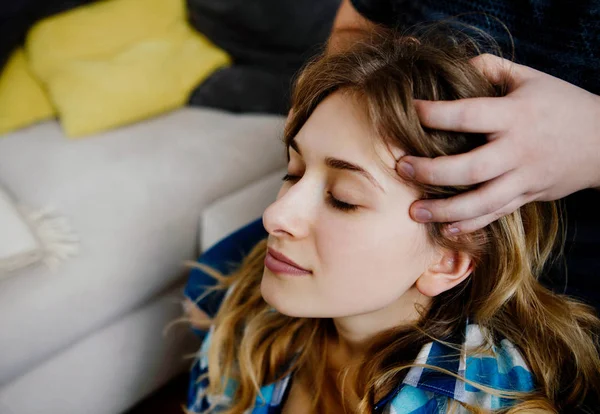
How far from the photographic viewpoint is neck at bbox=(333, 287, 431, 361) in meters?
0.83

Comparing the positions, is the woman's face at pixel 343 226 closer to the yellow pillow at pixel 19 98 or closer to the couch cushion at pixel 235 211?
the couch cushion at pixel 235 211

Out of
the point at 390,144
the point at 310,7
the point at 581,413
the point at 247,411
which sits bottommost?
the point at 247,411

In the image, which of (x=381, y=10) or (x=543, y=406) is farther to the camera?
(x=381, y=10)

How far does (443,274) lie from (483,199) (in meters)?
0.19

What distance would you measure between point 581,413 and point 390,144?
479mm

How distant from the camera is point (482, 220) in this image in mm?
658

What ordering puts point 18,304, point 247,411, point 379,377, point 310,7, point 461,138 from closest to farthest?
point 461,138 → point 379,377 → point 247,411 → point 18,304 → point 310,7

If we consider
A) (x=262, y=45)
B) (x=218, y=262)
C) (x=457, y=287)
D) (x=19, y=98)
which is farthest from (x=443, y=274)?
(x=19, y=98)

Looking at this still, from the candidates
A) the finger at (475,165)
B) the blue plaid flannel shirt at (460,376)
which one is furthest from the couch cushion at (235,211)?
the finger at (475,165)

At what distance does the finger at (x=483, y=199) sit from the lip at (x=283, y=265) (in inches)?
8.2

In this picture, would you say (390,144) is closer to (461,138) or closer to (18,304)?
(461,138)

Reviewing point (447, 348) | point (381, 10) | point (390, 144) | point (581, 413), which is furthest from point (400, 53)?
point (581, 413)

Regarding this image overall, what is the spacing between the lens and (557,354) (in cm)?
81

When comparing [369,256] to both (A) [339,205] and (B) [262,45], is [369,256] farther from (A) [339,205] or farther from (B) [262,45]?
(B) [262,45]
